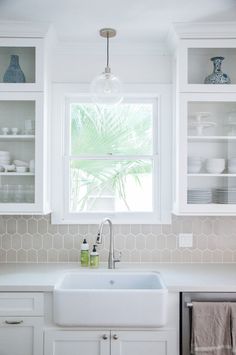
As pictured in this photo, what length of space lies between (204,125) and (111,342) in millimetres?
1579

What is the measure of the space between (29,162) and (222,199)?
141 centimetres

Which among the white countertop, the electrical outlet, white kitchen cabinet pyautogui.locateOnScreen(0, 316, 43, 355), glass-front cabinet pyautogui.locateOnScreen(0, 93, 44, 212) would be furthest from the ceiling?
white kitchen cabinet pyautogui.locateOnScreen(0, 316, 43, 355)

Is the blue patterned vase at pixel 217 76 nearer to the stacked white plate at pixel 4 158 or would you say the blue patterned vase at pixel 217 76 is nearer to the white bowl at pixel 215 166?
the white bowl at pixel 215 166

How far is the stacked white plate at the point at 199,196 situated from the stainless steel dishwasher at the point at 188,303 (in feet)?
2.06

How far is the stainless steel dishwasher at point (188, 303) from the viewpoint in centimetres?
202

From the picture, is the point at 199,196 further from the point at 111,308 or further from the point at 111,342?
the point at 111,342

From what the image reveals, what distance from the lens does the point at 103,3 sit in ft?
6.63

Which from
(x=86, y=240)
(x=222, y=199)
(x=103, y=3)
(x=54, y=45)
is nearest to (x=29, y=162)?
(x=86, y=240)

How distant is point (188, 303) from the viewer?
2016 millimetres

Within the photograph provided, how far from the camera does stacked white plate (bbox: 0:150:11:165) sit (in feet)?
7.86

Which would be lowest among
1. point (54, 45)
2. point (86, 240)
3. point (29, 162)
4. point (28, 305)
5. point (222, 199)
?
point (28, 305)

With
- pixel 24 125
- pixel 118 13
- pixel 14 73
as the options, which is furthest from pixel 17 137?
pixel 118 13

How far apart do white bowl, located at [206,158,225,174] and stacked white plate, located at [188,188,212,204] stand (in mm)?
156

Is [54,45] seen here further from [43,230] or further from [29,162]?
[43,230]
